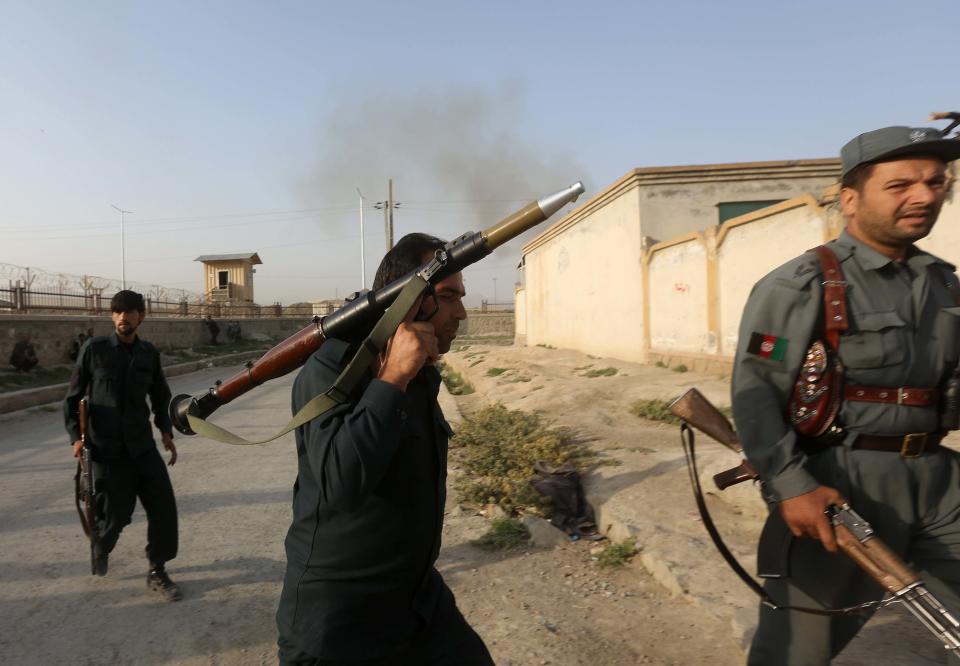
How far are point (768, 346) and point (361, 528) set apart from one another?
1.18 metres

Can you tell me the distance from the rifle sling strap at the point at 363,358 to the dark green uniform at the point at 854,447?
96cm

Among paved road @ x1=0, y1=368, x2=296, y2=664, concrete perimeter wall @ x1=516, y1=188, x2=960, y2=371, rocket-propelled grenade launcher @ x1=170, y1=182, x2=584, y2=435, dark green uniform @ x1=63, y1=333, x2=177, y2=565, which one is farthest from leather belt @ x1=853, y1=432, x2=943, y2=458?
concrete perimeter wall @ x1=516, y1=188, x2=960, y2=371

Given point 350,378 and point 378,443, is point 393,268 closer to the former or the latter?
point 350,378

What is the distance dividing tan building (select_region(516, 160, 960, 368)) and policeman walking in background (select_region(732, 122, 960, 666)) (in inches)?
223

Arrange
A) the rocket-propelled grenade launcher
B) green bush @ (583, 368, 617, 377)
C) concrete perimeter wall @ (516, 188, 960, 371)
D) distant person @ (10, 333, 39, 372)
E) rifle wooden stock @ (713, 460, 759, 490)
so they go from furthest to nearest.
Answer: distant person @ (10, 333, 39, 372) < green bush @ (583, 368, 617, 377) < concrete perimeter wall @ (516, 188, 960, 371) < rifle wooden stock @ (713, 460, 759, 490) < the rocket-propelled grenade launcher

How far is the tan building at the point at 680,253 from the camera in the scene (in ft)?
29.5

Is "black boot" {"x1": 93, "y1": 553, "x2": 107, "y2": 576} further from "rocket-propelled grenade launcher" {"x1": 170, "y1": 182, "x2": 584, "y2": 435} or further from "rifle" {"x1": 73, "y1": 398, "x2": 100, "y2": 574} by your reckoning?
"rocket-propelled grenade launcher" {"x1": 170, "y1": 182, "x2": 584, "y2": 435}

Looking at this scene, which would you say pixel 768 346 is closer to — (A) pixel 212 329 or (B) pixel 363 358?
(B) pixel 363 358

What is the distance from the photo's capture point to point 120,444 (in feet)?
12.6

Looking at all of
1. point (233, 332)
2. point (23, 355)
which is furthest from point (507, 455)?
point (233, 332)

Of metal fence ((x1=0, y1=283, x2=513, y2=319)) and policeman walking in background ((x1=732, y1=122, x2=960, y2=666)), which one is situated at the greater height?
metal fence ((x1=0, y1=283, x2=513, y2=319))

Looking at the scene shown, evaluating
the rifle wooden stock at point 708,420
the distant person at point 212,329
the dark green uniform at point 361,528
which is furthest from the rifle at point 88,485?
the distant person at point 212,329

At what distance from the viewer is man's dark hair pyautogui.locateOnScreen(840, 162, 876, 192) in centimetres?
179

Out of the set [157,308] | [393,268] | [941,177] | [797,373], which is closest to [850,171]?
[941,177]
